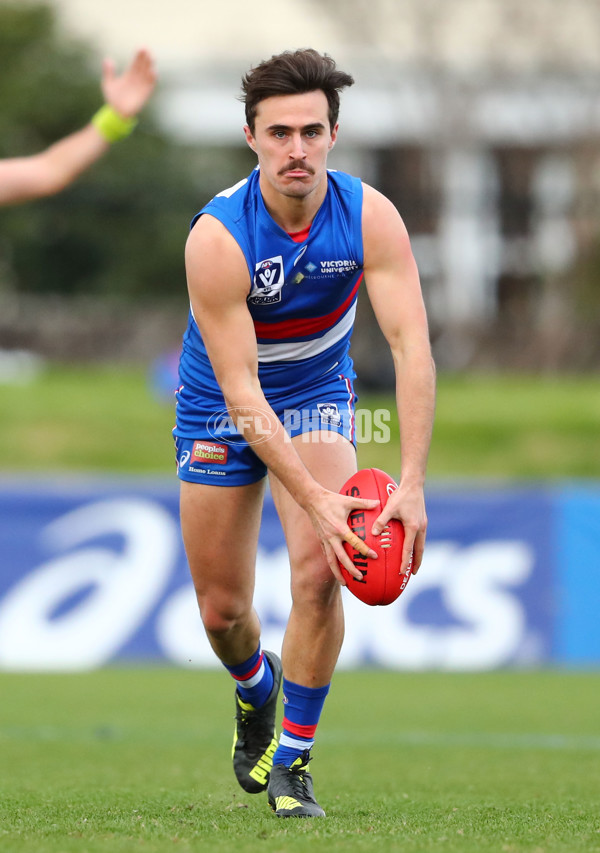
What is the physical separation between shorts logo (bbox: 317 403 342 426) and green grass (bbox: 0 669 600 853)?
1485 mm

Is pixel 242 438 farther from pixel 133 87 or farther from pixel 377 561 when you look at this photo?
pixel 133 87

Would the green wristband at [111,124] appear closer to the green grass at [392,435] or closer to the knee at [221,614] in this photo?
the knee at [221,614]

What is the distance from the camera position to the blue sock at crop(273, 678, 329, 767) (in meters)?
5.16

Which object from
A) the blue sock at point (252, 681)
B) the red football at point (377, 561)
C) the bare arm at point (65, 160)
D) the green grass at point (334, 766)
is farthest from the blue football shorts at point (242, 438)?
the bare arm at point (65, 160)

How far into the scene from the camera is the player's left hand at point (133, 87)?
6.72 meters

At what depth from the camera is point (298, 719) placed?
517 centimetres

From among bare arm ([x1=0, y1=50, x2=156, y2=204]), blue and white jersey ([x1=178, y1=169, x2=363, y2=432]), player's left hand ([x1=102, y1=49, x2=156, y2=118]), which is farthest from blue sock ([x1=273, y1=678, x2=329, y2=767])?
player's left hand ([x1=102, y1=49, x2=156, y2=118])

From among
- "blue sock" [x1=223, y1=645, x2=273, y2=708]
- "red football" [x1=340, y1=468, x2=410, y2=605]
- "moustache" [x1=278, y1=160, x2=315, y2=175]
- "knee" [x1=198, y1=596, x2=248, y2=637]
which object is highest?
"moustache" [x1=278, y1=160, x2=315, y2=175]

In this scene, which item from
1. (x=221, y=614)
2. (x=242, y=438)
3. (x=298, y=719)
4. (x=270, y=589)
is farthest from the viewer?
A: (x=270, y=589)

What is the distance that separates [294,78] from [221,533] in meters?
1.82

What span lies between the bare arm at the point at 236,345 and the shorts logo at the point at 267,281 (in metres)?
0.07

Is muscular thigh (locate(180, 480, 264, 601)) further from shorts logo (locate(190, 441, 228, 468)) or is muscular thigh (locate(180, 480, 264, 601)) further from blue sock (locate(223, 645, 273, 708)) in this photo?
blue sock (locate(223, 645, 273, 708))

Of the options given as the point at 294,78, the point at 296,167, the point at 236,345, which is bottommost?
the point at 236,345

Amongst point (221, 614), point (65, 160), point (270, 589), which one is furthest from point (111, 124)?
point (270, 589)
